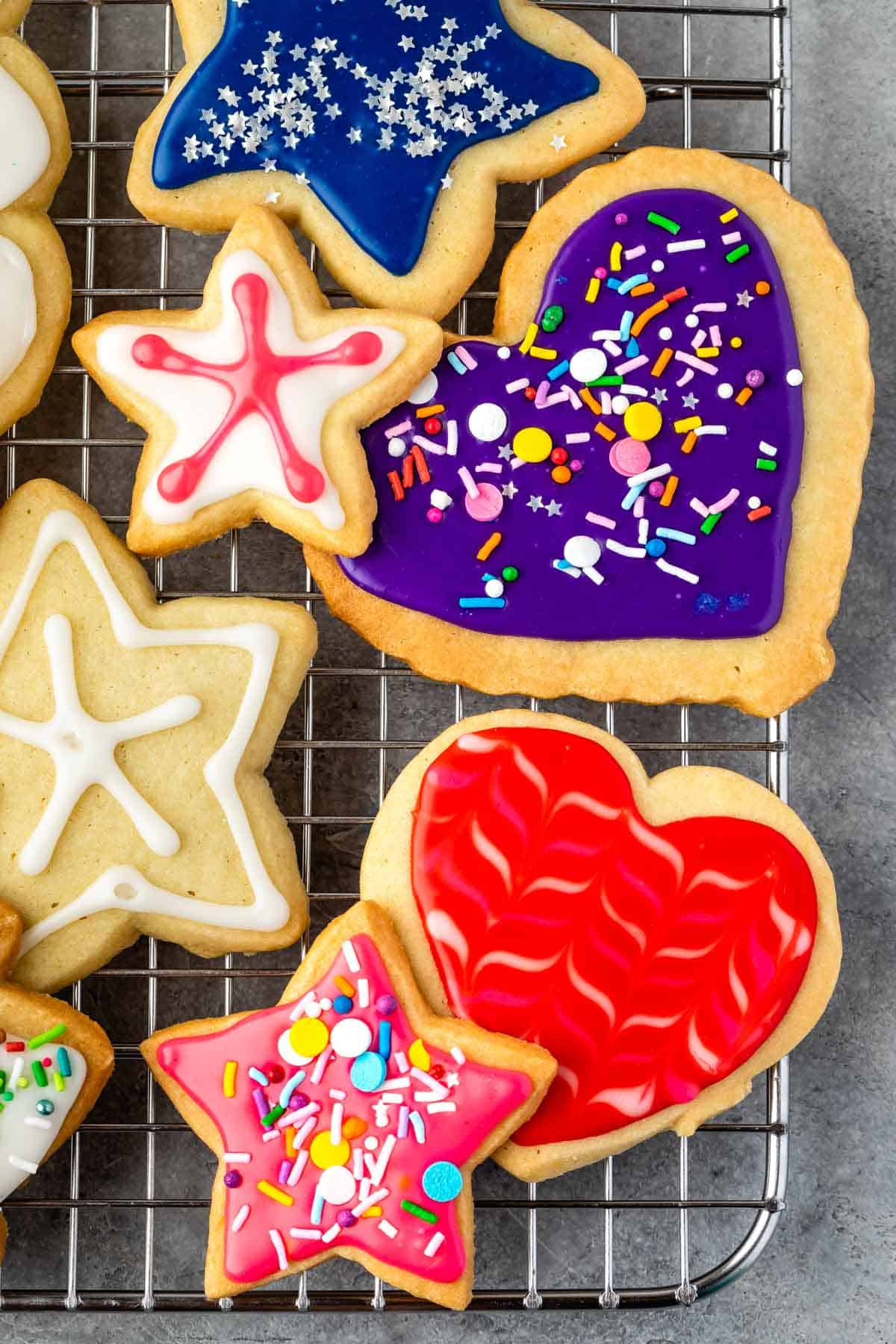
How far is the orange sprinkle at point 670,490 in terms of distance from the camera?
146cm

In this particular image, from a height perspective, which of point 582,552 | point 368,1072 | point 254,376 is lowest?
point 368,1072

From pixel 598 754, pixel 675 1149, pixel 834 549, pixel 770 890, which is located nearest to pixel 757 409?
pixel 834 549

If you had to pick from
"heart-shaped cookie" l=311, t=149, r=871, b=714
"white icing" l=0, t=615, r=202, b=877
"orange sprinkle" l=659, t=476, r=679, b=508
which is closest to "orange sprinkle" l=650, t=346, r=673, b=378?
"heart-shaped cookie" l=311, t=149, r=871, b=714

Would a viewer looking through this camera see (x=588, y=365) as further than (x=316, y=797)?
No

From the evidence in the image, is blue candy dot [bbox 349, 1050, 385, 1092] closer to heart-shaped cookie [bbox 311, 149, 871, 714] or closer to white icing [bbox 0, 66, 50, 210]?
heart-shaped cookie [bbox 311, 149, 871, 714]

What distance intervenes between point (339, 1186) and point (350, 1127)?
0.21 feet

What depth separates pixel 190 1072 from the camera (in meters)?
1.42

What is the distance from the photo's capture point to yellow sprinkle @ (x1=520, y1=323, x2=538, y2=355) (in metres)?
1.47

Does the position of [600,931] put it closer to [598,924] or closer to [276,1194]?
[598,924]

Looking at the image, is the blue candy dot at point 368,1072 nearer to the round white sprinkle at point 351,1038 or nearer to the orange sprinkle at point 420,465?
the round white sprinkle at point 351,1038

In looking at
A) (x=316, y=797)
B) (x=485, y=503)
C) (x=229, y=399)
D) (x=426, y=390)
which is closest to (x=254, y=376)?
(x=229, y=399)

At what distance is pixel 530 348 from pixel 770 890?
70 cm

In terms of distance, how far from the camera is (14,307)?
57.0 inches

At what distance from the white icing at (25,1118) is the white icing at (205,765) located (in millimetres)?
121
